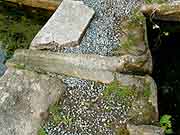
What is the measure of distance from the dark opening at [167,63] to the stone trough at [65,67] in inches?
14.4

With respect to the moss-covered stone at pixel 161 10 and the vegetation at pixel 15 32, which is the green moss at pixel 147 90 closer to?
the moss-covered stone at pixel 161 10

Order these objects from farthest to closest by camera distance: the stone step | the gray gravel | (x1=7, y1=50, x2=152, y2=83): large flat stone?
1. the stone step
2. the gray gravel
3. (x1=7, y1=50, x2=152, y2=83): large flat stone

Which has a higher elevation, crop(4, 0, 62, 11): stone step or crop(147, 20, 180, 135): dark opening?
crop(4, 0, 62, 11): stone step

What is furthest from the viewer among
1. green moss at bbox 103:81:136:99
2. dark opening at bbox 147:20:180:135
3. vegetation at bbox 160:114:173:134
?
dark opening at bbox 147:20:180:135

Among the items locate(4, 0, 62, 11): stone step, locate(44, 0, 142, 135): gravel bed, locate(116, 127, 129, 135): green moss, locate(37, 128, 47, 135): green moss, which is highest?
locate(4, 0, 62, 11): stone step

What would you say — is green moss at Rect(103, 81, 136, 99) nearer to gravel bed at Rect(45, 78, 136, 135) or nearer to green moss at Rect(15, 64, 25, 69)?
gravel bed at Rect(45, 78, 136, 135)

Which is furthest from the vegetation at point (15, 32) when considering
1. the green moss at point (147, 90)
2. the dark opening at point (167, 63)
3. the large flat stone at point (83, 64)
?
the green moss at point (147, 90)

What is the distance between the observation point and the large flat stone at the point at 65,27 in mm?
6602

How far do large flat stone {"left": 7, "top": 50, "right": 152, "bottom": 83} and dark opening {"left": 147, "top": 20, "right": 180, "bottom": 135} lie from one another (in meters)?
0.46

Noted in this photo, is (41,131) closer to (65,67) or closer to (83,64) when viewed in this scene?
(65,67)

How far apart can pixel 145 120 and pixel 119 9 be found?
8.47 feet

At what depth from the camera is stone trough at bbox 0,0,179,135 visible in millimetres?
5512

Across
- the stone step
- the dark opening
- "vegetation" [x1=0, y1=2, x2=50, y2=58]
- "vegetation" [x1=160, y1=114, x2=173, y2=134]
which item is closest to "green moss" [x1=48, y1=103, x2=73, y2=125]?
"vegetation" [x1=160, y1=114, x2=173, y2=134]

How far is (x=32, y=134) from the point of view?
17.4ft
